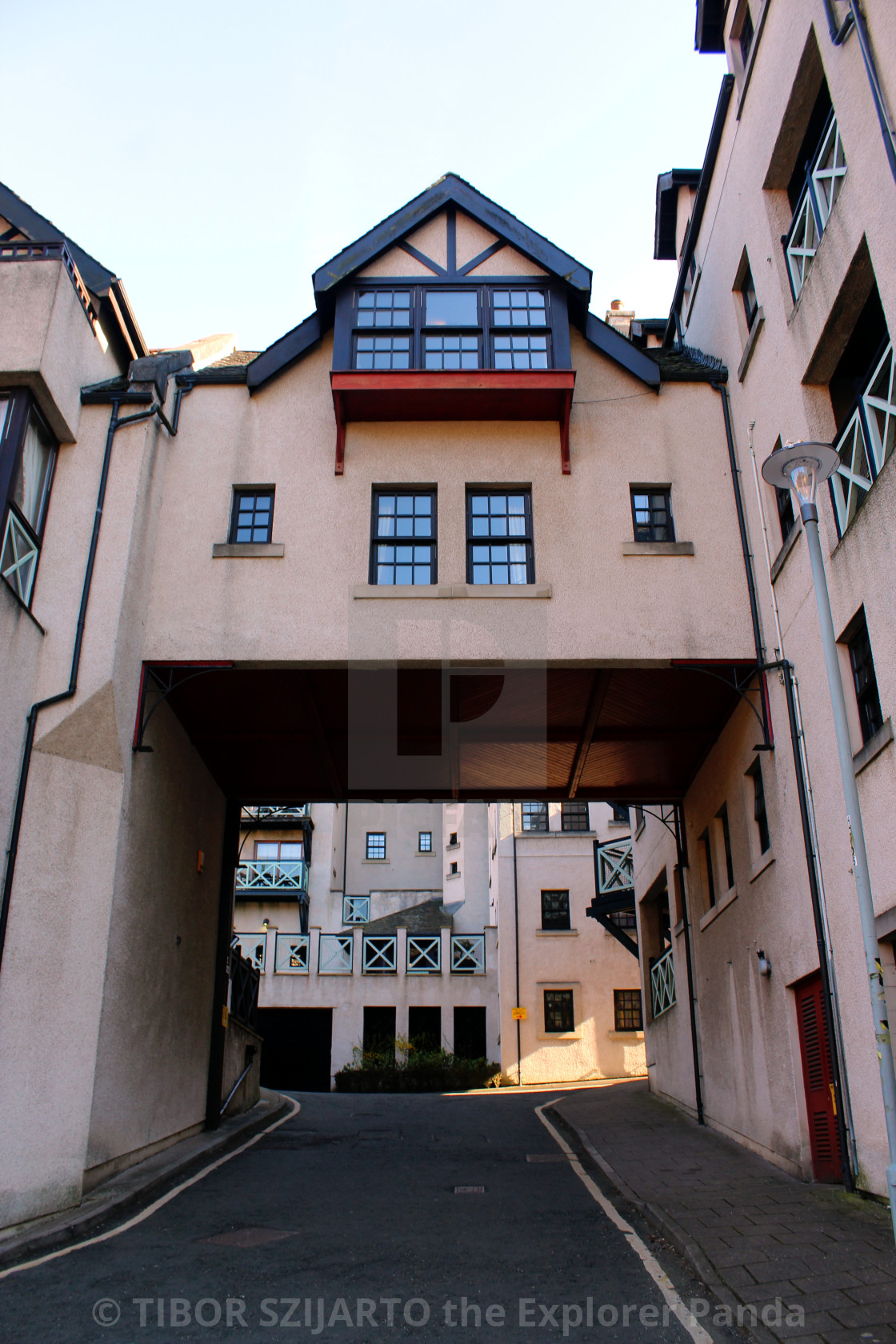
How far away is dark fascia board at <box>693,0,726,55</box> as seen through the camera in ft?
45.4

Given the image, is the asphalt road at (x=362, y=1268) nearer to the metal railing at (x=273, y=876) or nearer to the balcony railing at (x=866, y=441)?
the balcony railing at (x=866, y=441)

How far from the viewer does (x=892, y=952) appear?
28.2 feet

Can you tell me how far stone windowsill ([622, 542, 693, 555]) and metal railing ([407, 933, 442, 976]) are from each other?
25.3 m

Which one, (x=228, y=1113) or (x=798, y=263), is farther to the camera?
(x=228, y=1113)

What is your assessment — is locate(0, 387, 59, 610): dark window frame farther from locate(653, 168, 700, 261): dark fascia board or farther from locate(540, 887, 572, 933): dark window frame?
locate(540, 887, 572, 933): dark window frame

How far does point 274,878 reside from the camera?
42.0 metres

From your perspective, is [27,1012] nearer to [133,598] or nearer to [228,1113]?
[133,598]

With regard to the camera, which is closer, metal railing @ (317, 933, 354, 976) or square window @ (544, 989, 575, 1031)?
square window @ (544, 989, 575, 1031)

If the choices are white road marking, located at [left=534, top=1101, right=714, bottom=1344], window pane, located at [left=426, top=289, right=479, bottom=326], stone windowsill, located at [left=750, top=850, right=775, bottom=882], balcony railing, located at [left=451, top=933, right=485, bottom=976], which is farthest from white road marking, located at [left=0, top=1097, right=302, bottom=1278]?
balcony railing, located at [left=451, top=933, right=485, bottom=976]

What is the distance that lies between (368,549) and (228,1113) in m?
10.7

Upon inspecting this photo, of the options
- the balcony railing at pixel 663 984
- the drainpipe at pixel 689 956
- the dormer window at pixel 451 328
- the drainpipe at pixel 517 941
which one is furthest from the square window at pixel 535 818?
the dormer window at pixel 451 328

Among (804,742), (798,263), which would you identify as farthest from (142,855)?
(798,263)

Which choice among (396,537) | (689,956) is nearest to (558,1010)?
(689,956)

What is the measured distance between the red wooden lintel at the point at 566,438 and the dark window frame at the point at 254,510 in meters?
4.02
